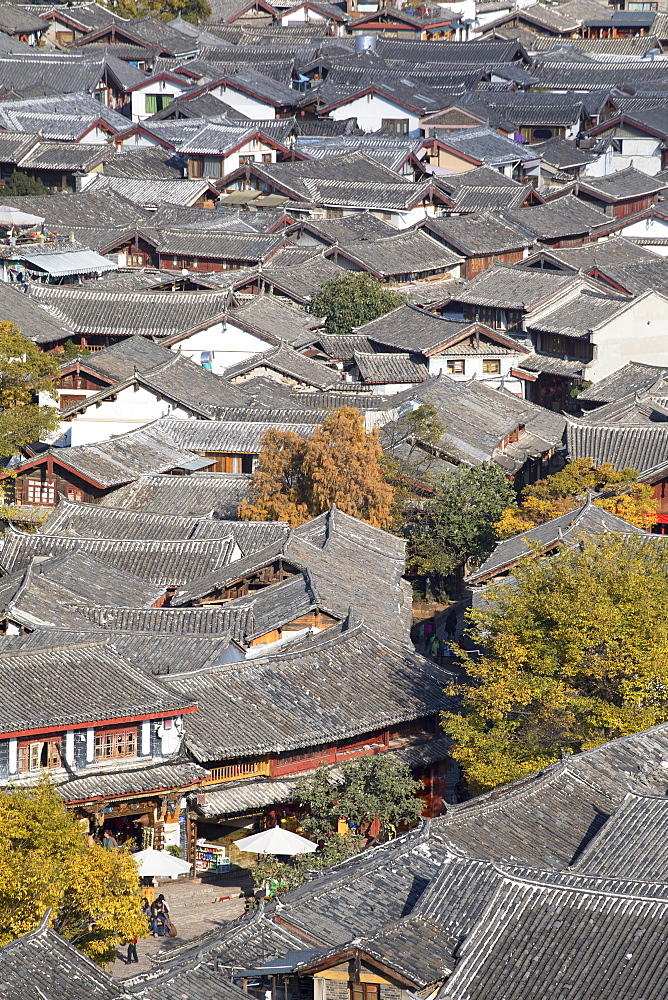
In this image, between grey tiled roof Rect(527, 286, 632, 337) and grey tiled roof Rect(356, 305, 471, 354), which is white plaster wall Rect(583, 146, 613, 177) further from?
grey tiled roof Rect(356, 305, 471, 354)

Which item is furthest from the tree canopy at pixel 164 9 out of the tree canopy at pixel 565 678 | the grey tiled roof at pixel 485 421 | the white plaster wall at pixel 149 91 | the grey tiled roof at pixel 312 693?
the tree canopy at pixel 565 678

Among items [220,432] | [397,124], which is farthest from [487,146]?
[220,432]

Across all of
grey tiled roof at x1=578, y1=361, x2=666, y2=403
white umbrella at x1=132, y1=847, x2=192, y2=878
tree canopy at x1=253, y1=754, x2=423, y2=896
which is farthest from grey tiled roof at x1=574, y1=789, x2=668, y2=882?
grey tiled roof at x1=578, y1=361, x2=666, y2=403

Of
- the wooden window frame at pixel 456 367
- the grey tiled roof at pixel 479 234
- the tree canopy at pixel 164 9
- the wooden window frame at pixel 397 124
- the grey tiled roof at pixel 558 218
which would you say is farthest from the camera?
the tree canopy at pixel 164 9

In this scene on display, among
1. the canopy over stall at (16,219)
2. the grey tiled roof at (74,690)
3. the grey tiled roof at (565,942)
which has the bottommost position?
the canopy over stall at (16,219)

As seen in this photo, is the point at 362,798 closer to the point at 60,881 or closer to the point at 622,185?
the point at 60,881

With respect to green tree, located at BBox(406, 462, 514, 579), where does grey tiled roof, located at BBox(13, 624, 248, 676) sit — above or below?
above

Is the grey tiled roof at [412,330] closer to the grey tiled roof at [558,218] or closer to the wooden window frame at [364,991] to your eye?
the grey tiled roof at [558,218]
